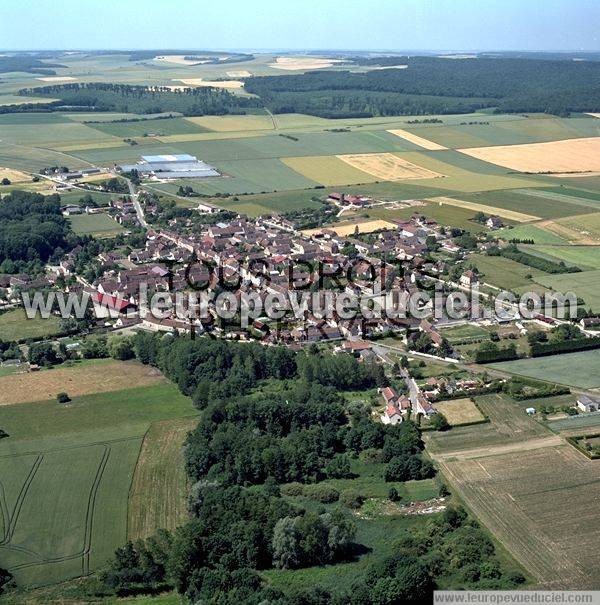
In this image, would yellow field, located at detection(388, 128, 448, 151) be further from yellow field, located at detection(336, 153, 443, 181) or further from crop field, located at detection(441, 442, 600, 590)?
crop field, located at detection(441, 442, 600, 590)

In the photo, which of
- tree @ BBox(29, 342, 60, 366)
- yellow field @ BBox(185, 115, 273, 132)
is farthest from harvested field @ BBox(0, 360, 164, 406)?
yellow field @ BBox(185, 115, 273, 132)

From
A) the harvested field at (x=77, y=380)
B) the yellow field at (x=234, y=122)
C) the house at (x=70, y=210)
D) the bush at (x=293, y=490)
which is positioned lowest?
the bush at (x=293, y=490)

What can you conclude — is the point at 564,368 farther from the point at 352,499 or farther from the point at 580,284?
the point at 352,499

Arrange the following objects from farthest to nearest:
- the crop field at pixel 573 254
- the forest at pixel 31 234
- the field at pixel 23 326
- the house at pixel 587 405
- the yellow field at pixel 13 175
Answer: the yellow field at pixel 13 175, the forest at pixel 31 234, the crop field at pixel 573 254, the field at pixel 23 326, the house at pixel 587 405

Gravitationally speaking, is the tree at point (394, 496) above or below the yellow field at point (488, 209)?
below

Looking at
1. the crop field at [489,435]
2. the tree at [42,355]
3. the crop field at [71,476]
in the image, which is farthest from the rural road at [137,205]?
the crop field at [489,435]

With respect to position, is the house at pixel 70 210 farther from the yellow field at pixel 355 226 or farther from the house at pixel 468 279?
the house at pixel 468 279

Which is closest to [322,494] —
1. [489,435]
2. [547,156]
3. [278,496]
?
[278,496]
